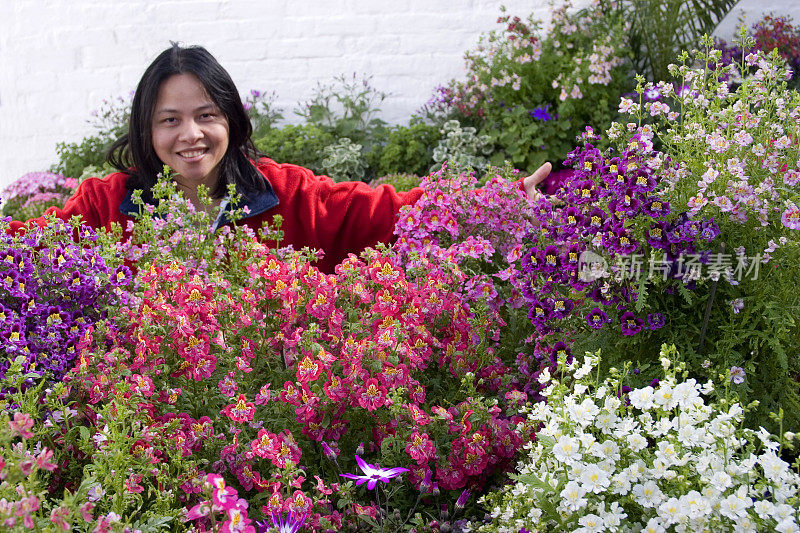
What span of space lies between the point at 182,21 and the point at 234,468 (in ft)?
13.0

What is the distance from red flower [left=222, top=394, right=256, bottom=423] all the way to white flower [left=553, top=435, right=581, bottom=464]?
1.60ft

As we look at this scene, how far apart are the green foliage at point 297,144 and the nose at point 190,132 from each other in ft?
6.03

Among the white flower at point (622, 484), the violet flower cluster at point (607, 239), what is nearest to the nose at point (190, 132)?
the violet flower cluster at point (607, 239)

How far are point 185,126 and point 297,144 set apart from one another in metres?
1.86

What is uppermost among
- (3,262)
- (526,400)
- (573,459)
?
(3,262)

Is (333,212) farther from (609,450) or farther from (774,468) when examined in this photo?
(774,468)

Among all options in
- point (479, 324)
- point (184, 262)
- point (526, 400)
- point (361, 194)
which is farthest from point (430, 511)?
point (361, 194)

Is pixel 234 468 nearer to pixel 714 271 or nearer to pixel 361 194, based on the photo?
pixel 714 271

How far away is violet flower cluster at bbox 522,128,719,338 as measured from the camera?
1.39 metres

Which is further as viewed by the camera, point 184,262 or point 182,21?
point 182,21

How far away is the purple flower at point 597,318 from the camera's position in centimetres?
144

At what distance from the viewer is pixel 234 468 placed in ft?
4.14

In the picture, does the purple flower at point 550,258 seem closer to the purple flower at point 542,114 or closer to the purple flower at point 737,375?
the purple flower at point 737,375

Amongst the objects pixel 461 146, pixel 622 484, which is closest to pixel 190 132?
pixel 622 484
